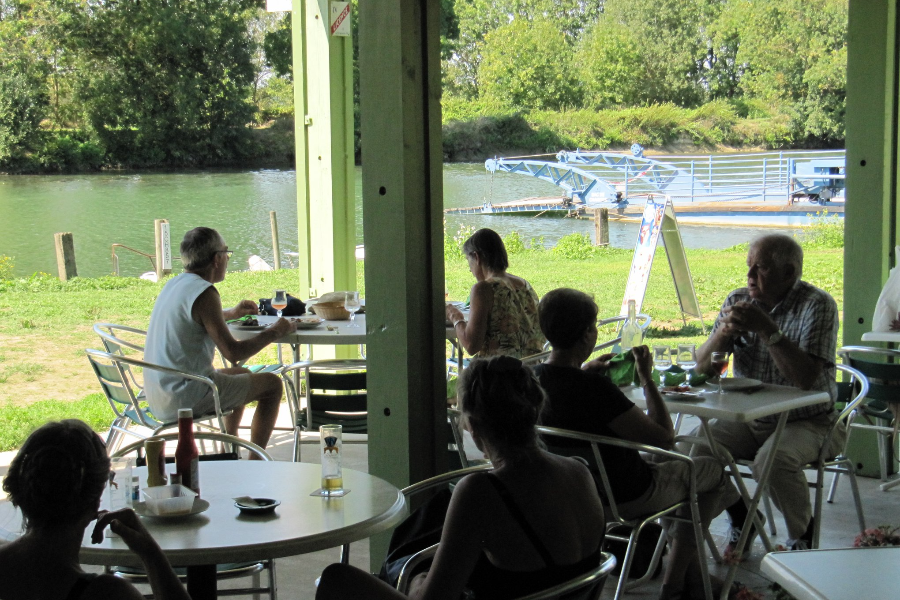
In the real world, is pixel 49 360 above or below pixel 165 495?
below

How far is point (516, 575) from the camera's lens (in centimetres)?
172

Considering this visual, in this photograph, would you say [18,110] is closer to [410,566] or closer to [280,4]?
[280,4]

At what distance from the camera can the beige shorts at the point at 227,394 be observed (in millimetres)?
3969

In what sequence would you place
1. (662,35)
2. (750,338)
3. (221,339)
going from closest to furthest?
1. (750,338)
2. (221,339)
3. (662,35)

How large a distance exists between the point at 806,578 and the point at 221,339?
3011 millimetres

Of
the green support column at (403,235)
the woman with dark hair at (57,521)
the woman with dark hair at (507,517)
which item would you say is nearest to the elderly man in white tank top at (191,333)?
the green support column at (403,235)

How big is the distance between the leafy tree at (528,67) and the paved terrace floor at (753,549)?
2394 cm

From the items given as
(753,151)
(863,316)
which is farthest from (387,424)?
(753,151)

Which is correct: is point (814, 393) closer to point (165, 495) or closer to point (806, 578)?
point (806, 578)

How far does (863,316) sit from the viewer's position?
14.4ft

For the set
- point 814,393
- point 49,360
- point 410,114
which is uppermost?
point 410,114

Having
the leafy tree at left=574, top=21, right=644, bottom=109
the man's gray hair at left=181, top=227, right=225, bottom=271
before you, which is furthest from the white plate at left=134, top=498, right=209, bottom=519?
the leafy tree at left=574, top=21, right=644, bottom=109

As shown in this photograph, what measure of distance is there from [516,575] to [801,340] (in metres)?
1.92

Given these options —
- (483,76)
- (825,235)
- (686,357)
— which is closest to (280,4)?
(686,357)
